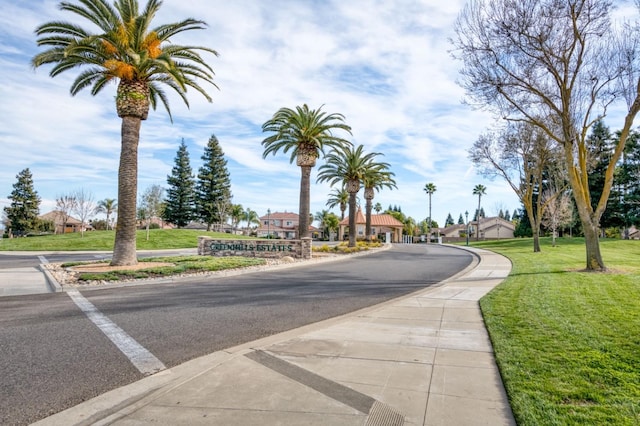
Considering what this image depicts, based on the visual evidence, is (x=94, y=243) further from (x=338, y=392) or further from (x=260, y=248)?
(x=338, y=392)

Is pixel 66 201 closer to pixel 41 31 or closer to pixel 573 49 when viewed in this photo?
pixel 41 31

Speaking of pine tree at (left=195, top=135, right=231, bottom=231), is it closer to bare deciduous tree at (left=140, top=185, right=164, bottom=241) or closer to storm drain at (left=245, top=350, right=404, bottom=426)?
bare deciduous tree at (left=140, top=185, right=164, bottom=241)

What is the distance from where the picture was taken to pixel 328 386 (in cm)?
411

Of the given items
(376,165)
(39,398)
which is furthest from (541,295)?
(376,165)

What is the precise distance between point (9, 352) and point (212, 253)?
1879cm

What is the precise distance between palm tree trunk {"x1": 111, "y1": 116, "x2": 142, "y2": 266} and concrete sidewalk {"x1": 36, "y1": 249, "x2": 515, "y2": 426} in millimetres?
12029

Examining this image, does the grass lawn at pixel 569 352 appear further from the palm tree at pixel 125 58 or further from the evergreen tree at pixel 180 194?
the evergreen tree at pixel 180 194

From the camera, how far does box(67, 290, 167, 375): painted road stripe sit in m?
4.92

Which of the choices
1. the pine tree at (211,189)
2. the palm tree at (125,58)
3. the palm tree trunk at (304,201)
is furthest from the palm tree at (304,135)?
the pine tree at (211,189)

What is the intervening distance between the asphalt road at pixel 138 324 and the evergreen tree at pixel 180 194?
165 feet

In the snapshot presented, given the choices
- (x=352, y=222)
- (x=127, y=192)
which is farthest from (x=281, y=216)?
(x=127, y=192)

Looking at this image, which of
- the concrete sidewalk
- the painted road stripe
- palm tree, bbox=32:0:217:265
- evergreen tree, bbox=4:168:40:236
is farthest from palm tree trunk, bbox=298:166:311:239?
evergreen tree, bbox=4:168:40:236

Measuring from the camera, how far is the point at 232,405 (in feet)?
12.0

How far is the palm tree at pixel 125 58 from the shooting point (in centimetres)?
1520
